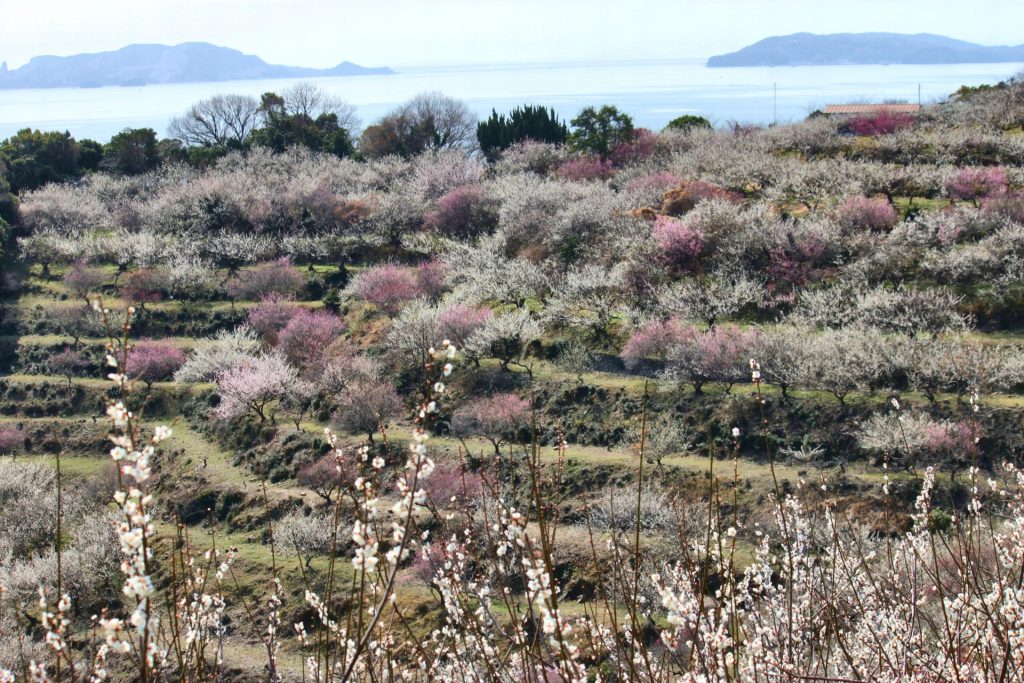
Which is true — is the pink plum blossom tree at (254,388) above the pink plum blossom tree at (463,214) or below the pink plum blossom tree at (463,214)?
below

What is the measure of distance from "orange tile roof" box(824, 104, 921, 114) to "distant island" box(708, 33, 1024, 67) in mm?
124292

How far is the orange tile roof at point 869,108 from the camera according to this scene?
4931cm

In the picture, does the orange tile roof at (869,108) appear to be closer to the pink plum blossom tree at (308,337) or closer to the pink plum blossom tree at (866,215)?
the pink plum blossom tree at (866,215)

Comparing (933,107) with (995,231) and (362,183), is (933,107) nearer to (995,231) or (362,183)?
(995,231)

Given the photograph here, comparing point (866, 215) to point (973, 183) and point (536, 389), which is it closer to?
point (973, 183)

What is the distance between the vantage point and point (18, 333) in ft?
106

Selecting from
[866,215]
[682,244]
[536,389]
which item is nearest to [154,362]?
[536,389]

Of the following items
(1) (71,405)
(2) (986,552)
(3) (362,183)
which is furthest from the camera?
(3) (362,183)

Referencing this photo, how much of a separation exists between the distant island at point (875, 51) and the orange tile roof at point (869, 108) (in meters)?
124

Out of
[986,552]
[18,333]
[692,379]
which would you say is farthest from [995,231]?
[18,333]

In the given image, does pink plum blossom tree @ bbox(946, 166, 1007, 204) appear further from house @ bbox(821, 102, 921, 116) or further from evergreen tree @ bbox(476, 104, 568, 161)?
evergreen tree @ bbox(476, 104, 568, 161)

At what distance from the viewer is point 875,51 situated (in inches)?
6668

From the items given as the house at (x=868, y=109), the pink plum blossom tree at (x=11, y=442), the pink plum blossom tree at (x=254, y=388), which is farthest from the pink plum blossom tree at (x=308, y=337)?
the house at (x=868, y=109)

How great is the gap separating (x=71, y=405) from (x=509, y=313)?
14.3m
